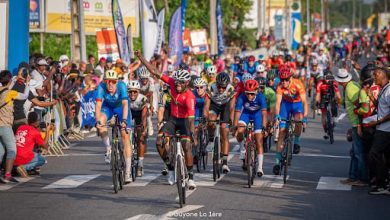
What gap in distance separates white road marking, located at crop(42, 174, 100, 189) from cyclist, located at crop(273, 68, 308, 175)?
3.19m

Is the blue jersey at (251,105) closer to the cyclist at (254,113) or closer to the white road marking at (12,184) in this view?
the cyclist at (254,113)

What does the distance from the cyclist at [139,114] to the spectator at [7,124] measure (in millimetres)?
1932

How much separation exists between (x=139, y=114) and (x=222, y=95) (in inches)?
65.7

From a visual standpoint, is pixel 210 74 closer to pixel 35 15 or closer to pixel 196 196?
pixel 196 196

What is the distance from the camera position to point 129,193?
17125mm

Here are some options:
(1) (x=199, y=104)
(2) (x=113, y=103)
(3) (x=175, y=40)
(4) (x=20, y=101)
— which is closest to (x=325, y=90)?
(1) (x=199, y=104)

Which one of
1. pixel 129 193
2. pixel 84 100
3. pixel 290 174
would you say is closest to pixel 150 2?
pixel 84 100

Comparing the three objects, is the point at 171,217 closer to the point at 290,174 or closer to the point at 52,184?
the point at 52,184

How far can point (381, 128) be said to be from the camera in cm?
1684

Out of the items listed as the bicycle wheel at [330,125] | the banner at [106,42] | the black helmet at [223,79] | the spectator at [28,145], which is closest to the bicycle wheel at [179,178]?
the black helmet at [223,79]

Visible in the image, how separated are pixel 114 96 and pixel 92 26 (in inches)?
1252

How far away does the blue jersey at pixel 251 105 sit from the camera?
62.1 feet

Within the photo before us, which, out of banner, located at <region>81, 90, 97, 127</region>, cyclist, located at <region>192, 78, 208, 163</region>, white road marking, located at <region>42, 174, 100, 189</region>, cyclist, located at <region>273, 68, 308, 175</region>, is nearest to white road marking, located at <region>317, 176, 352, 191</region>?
cyclist, located at <region>273, 68, 308, 175</region>

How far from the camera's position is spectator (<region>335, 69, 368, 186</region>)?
18000mm
